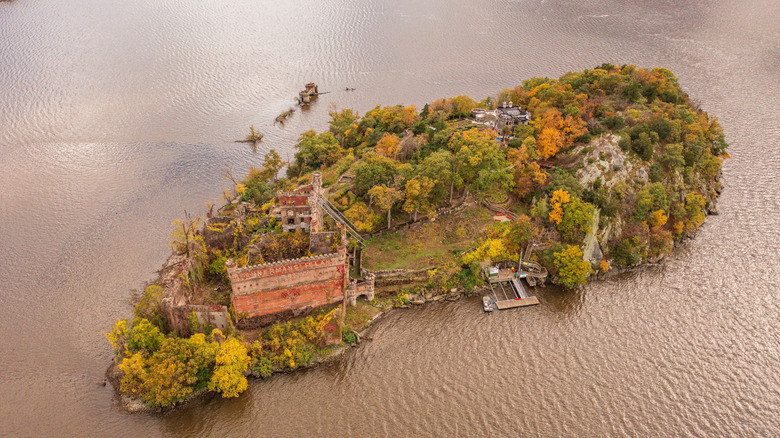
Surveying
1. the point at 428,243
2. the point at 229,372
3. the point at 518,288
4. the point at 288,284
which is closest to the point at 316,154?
the point at 428,243

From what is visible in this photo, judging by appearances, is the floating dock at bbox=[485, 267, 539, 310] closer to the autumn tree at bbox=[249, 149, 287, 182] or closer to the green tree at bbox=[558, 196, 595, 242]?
the green tree at bbox=[558, 196, 595, 242]

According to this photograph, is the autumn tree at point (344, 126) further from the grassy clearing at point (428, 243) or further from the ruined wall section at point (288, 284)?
the ruined wall section at point (288, 284)

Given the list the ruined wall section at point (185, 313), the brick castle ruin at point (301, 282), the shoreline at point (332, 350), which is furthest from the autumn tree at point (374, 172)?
the ruined wall section at point (185, 313)

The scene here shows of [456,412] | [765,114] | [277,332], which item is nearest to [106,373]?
[277,332]

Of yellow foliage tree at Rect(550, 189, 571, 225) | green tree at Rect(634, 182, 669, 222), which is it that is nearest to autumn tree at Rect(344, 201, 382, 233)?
yellow foliage tree at Rect(550, 189, 571, 225)

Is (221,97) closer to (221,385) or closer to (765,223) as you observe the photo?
(221,385)

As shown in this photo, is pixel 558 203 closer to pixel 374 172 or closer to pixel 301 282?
pixel 374 172
